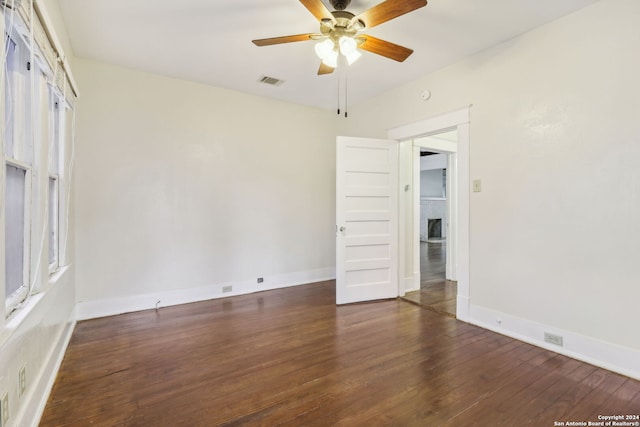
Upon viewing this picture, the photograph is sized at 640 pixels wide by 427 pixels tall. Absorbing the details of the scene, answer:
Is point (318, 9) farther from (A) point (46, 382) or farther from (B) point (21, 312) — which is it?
(A) point (46, 382)

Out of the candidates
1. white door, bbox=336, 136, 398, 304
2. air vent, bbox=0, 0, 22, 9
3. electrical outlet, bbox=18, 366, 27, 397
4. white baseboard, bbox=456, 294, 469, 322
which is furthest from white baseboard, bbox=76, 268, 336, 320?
air vent, bbox=0, 0, 22, 9

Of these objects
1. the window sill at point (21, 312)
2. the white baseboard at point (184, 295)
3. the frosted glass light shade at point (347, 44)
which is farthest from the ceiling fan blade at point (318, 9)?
the white baseboard at point (184, 295)

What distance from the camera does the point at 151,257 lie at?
144 inches

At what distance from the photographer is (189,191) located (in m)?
3.88

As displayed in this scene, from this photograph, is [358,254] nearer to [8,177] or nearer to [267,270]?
[267,270]

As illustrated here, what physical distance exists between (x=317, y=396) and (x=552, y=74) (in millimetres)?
3132

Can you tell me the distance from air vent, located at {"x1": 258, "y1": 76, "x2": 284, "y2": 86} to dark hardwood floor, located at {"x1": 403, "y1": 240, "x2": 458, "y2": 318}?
3236 mm

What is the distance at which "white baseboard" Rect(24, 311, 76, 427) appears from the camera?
5.38 ft

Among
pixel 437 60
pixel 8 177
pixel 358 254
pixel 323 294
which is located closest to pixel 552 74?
pixel 437 60

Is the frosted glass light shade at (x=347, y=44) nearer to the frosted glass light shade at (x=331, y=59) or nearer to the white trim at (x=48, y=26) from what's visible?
the frosted glass light shade at (x=331, y=59)

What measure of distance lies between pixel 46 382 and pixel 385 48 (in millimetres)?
3284

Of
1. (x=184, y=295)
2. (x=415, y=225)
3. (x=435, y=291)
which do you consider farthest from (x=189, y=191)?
(x=435, y=291)

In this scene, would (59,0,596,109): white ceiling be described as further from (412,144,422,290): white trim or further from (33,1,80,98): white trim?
(412,144,422,290): white trim

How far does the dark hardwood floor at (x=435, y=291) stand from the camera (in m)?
3.68
